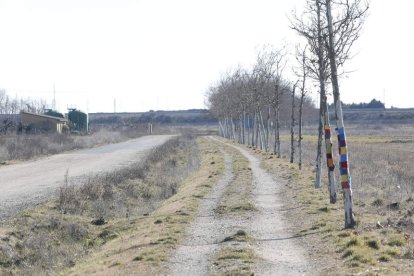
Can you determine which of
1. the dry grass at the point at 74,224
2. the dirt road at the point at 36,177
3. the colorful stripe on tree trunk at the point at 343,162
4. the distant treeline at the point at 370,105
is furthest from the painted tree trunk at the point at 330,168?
the distant treeline at the point at 370,105

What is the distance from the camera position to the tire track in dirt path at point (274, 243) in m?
10.5

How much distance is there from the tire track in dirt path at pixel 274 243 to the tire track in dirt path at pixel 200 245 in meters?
0.87

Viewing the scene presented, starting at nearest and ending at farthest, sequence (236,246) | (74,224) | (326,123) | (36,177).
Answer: (236,246), (74,224), (326,123), (36,177)

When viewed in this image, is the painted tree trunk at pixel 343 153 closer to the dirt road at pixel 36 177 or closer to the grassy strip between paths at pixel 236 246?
the grassy strip between paths at pixel 236 246

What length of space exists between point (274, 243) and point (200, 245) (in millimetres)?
1449

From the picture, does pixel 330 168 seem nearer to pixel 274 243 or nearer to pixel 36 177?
pixel 274 243

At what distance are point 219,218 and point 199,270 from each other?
20.8 ft

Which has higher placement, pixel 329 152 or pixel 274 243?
pixel 329 152

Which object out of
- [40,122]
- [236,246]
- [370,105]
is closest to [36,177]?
[236,246]

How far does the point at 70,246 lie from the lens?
659 inches

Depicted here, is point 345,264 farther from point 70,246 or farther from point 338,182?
point 338,182

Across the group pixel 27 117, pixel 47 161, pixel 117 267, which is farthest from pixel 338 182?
pixel 27 117

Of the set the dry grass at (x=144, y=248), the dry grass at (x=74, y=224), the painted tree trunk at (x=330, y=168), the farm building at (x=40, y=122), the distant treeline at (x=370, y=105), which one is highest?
the distant treeline at (x=370, y=105)

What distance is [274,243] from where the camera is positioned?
13.0 m
